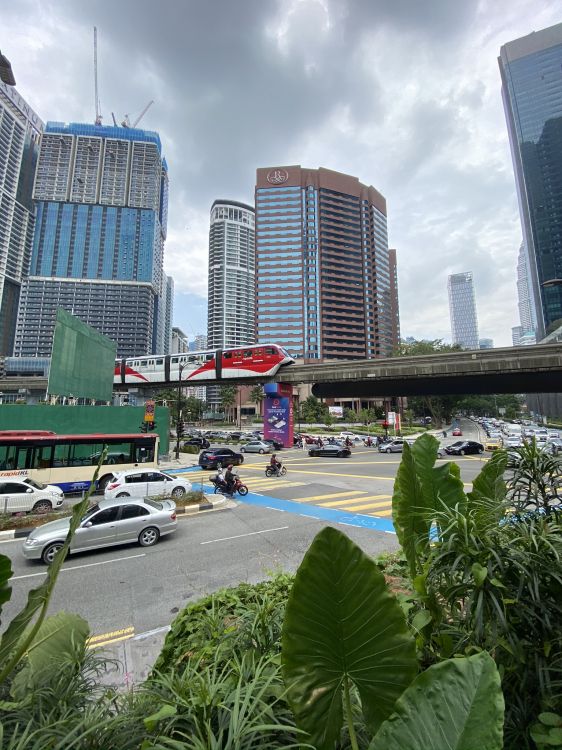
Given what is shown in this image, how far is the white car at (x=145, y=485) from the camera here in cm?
1451

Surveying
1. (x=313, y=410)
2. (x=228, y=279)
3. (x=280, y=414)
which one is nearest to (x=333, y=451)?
(x=280, y=414)

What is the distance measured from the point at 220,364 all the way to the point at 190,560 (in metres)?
30.2

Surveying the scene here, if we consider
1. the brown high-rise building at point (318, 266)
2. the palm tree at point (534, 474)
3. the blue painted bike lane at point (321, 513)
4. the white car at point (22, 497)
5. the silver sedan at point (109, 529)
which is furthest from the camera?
the brown high-rise building at point (318, 266)

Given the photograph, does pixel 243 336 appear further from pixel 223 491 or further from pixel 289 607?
pixel 289 607

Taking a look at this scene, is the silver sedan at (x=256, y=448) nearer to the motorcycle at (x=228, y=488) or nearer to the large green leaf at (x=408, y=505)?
the motorcycle at (x=228, y=488)

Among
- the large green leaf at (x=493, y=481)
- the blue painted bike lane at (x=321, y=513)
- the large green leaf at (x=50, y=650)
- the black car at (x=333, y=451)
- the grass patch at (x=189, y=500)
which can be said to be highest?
the large green leaf at (x=493, y=481)

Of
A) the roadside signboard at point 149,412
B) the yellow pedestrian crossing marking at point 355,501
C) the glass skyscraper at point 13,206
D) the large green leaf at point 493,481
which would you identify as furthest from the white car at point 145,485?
the glass skyscraper at point 13,206

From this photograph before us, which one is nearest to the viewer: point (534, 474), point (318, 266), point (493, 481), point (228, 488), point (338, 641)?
Result: point (338, 641)

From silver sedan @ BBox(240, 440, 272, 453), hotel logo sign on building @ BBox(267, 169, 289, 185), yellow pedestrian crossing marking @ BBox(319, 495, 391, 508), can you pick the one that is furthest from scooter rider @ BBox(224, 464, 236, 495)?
hotel logo sign on building @ BBox(267, 169, 289, 185)

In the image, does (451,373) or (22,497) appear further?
(451,373)

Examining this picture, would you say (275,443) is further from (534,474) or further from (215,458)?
(534,474)

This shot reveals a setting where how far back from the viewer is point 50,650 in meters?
2.96

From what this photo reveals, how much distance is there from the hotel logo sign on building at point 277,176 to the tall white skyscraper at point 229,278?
58.0 meters

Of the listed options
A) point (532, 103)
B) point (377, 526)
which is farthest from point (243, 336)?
point (377, 526)
